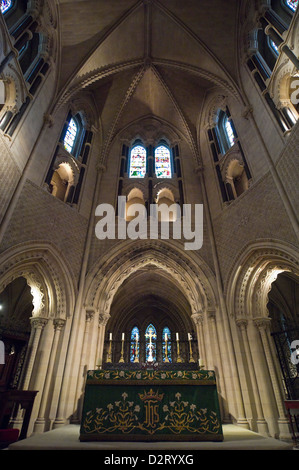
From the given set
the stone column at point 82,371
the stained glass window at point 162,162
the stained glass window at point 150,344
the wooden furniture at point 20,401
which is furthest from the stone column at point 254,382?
the stained glass window at point 150,344

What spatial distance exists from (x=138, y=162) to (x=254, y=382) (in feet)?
39.3

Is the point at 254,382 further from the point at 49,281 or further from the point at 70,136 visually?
the point at 70,136

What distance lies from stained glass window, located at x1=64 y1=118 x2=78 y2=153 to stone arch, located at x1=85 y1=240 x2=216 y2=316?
5.86 meters

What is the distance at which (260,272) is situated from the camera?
895 centimetres

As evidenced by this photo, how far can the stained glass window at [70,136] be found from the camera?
495 inches

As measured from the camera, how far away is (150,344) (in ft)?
62.3

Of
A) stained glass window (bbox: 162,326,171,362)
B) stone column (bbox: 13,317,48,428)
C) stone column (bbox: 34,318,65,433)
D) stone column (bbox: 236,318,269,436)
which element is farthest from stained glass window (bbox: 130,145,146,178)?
stained glass window (bbox: 162,326,171,362)

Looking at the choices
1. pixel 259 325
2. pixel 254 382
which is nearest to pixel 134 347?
pixel 254 382

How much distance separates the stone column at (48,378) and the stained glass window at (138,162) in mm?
8603

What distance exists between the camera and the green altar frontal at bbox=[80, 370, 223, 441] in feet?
15.9

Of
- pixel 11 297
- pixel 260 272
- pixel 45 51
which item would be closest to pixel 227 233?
pixel 260 272

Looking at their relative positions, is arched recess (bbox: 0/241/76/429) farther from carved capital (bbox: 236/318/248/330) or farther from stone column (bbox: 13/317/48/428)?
carved capital (bbox: 236/318/248/330)
